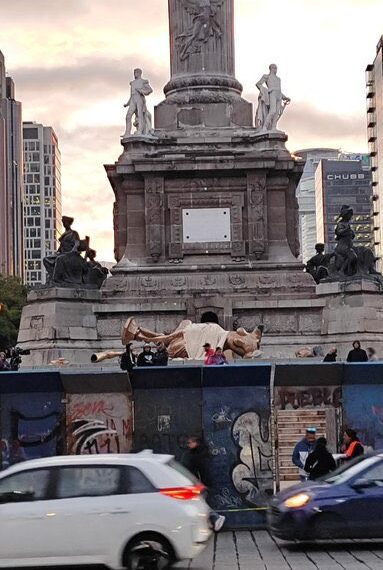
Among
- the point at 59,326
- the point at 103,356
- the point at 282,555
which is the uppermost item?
the point at 59,326

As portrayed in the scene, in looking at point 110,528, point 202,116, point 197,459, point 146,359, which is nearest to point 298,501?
point 197,459

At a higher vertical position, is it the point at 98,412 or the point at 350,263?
the point at 350,263

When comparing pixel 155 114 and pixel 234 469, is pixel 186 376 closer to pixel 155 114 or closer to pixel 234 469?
pixel 234 469

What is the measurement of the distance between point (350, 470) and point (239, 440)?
3.28 metres

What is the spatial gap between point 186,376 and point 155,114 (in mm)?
28284

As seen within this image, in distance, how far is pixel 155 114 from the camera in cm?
5072

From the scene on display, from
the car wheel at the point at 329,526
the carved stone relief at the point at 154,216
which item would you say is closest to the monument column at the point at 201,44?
the carved stone relief at the point at 154,216

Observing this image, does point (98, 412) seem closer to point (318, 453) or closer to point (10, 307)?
point (318, 453)

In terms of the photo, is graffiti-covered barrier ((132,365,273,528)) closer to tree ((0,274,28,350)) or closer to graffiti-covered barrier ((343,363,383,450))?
graffiti-covered barrier ((343,363,383,450))

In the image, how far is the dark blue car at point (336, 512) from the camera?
1969 centimetres

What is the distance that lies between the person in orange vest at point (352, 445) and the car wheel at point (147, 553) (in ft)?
18.8

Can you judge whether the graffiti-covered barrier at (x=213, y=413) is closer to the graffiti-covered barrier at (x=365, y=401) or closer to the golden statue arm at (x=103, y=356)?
the graffiti-covered barrier at (x=365, y=401)

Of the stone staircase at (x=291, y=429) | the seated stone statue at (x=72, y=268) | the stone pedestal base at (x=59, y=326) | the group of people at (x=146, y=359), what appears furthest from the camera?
the seated stone statue at (x=72, y=268)

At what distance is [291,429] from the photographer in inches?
1046
